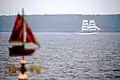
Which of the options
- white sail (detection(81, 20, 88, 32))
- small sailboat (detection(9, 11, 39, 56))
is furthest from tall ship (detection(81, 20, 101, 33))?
small sailboat (detection(9, 11, 39, 56))

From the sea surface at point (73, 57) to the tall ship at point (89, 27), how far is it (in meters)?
0.03

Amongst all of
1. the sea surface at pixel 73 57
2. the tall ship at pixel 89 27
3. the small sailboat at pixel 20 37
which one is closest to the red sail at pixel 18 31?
the small sailboat at pixel 20 37

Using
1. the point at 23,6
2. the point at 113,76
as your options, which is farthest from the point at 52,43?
the point at 113,76

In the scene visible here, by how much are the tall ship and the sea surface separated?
0.03 m

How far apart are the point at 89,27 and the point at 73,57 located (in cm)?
24

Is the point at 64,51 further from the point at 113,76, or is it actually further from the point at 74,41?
the point at 113,76

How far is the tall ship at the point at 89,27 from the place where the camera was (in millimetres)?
1834

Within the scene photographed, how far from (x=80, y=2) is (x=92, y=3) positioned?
0.08 m

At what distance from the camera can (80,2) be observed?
1.83 meters

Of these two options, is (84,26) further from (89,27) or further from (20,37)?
(20,37)

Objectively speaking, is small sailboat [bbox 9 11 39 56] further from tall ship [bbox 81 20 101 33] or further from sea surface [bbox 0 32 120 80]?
tall ship [bbox 81 20 101 33]

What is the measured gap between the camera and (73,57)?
5.92 ft

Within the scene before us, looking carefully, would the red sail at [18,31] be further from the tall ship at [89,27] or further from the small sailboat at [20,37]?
the tall ship at [89,27]

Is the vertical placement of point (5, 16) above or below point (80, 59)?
above
